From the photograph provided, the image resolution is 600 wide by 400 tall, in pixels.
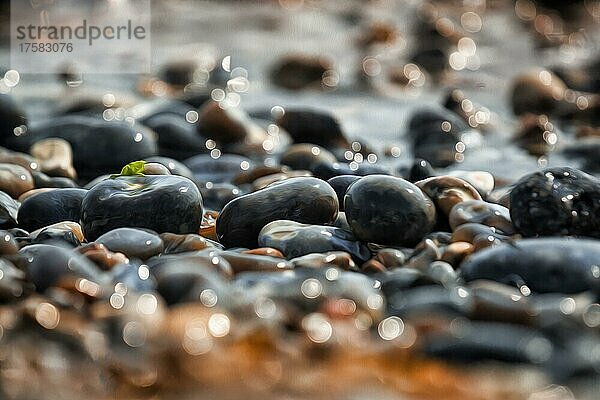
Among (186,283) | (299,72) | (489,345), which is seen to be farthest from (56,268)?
(299,72)

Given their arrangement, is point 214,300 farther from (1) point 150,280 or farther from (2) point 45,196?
(2) point 45,196

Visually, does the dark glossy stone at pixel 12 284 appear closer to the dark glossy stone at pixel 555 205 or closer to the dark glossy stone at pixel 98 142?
the dark glossy stone at pixel 555 205

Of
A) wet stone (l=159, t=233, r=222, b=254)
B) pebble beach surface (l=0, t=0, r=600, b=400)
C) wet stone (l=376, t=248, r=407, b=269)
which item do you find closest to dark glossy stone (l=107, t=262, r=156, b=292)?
pebble beach surface (l=0, t=0, r=600, b=400)

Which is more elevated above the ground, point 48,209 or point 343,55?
point 48,209

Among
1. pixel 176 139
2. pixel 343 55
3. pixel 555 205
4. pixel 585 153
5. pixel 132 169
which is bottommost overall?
pixel 343 55

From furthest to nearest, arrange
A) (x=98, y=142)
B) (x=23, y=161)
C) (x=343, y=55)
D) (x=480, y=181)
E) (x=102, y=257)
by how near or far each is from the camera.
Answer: (x=343, y=55) < (x=98, y=142) < (x=23, y=161) < (x=480, y=181) < (x=102, y=257)

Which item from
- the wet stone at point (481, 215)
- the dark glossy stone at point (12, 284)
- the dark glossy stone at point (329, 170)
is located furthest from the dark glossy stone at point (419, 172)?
the dark glossy stone at point (12, 284)

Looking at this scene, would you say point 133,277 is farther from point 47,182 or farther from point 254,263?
point 47,182
